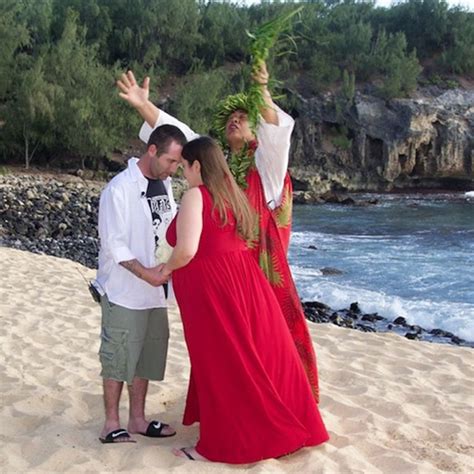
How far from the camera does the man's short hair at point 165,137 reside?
3.62 meters

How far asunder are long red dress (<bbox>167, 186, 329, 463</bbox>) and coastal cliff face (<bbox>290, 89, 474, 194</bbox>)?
3544 cm

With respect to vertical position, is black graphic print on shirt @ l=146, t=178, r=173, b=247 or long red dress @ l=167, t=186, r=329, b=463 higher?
black graphic print on shirt @ l=146, t=178, r=173, b=247

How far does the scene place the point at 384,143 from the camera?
39969 mm

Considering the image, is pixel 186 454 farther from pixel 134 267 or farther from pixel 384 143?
pixel 384 143

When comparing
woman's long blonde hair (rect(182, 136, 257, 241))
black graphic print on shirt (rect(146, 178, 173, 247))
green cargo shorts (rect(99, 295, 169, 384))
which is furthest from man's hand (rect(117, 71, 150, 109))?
green cargo shorts (rect(99, 295, 169, 384))

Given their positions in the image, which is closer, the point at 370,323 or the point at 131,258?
the point at 131,258

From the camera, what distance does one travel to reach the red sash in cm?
385

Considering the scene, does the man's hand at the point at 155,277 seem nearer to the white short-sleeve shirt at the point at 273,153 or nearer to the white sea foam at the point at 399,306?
the white short-sleeve shirt at the point at 273,153

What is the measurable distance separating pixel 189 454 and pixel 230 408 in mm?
368

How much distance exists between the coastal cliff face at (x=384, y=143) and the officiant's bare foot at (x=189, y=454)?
35.5 meters

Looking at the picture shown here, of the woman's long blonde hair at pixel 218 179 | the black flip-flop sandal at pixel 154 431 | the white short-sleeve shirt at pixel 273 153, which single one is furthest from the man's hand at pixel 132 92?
the black flip-flop sandal at pixel 154 431

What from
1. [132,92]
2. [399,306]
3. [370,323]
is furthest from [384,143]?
[132,92]

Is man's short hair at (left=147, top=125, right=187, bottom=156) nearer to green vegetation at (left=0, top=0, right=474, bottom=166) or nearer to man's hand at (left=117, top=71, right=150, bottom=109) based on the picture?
man's hand at (left=117, top=71, right=150, bottom=109)

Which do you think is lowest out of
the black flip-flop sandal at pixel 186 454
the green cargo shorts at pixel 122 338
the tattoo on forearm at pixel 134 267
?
the black flip-flop sandal at pixel 186 454
